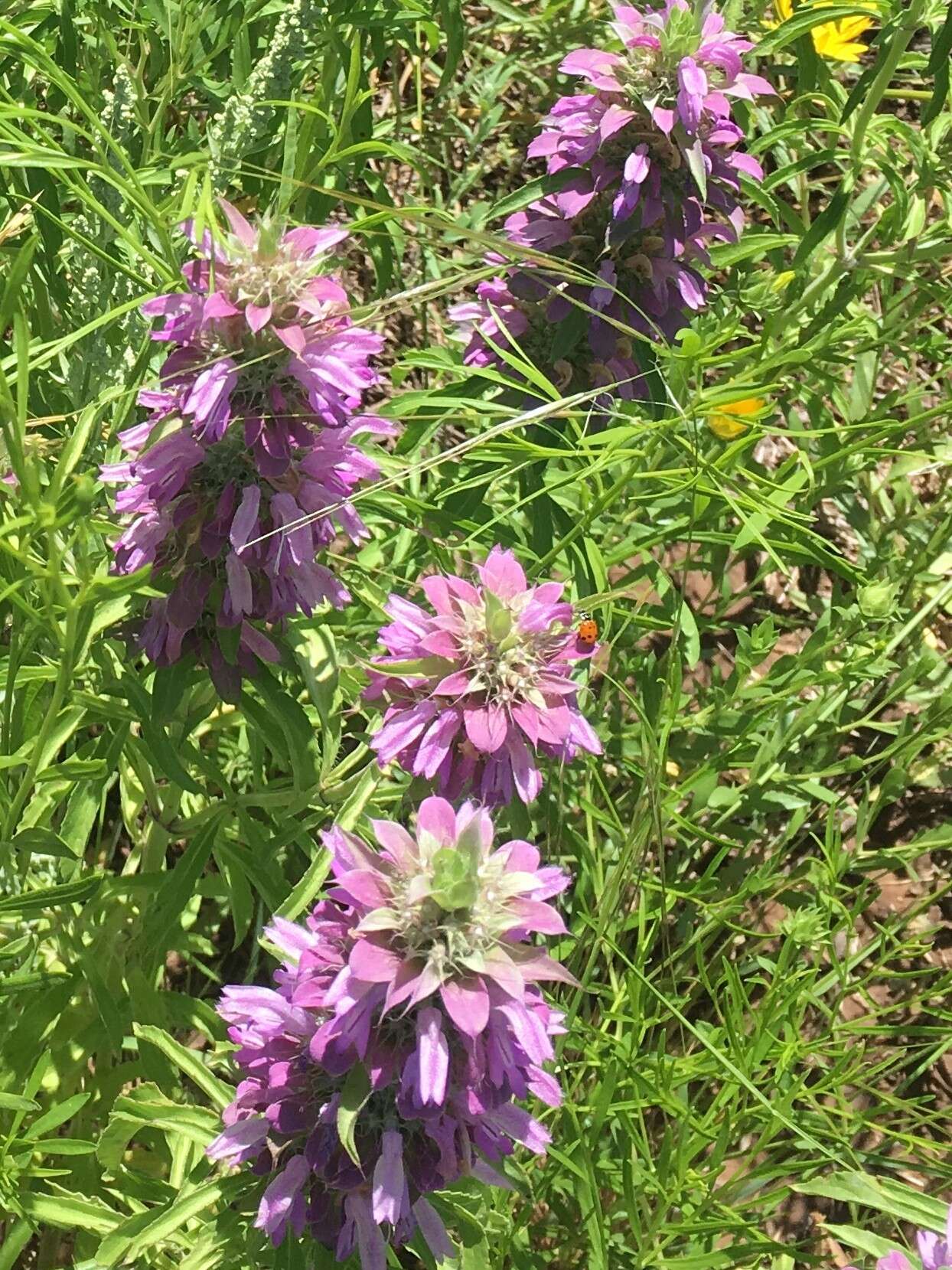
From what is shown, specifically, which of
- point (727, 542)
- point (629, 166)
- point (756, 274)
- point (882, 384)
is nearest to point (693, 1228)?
point (727, 542)

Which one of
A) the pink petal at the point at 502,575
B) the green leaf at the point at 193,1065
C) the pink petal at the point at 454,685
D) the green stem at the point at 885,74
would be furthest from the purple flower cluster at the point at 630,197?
the green leaf at the point at 193,1065

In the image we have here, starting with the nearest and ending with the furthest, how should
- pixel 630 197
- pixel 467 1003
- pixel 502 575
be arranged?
1. pixel 467 1003
2. pixel 502 575
3. pixel 630 197

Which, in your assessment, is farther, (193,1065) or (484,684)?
(193,1065)

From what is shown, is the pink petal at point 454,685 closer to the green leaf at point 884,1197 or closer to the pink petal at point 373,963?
the pink petal at point 373,963

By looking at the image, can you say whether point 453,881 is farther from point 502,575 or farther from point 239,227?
point 239,227

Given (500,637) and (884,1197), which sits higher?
(500,637)

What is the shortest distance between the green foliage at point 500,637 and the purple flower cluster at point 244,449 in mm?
72

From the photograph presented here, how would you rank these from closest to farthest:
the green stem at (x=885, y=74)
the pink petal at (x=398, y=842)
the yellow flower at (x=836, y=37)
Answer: the pink petal at (x=398, y=842)
the green stem at (x=885, y=74)
the yellow flower at (x=836, y=37)

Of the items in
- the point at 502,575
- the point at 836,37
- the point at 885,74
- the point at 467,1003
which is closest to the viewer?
the point at 467,1003

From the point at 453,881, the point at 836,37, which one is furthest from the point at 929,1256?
the point at 836,37

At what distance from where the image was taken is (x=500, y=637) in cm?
146

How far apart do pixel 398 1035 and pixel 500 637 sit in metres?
0.47

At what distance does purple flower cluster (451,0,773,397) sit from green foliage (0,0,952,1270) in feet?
0.31

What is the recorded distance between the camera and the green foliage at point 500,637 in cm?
157
